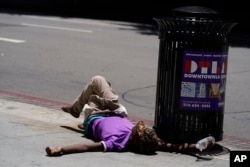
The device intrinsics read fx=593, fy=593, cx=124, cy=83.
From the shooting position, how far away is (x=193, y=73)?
6.72 m

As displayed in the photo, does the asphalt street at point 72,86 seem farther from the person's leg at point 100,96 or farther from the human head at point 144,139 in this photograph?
the person's leg at point 100,96

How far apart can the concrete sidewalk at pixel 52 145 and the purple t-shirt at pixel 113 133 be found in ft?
0.38

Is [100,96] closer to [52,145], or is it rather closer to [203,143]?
[52,145]

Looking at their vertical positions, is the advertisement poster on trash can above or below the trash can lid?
below

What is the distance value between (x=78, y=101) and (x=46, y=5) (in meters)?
28.7

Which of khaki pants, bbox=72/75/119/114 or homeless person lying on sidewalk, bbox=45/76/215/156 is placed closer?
homeless person lying on sidewalk, bbox=45/76/215/156

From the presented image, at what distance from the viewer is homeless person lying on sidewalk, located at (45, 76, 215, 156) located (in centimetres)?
648

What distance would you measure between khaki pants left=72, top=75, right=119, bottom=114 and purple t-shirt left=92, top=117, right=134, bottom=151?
0.29 metres

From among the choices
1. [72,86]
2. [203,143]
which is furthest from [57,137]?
[72,86]

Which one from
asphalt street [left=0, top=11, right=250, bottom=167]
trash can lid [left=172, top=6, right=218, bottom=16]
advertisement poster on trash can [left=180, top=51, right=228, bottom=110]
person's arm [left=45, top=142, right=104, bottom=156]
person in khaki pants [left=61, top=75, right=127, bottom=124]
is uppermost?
trash can lid [left=172, top=6, right=218, bottom=16]

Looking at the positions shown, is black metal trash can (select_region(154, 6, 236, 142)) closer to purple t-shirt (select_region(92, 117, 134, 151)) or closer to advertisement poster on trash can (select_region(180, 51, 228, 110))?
advertisement poster on trash can (select_region(180, 51, 228, 110))

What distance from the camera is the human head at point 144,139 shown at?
650 cm

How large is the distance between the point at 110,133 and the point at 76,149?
0.47 m

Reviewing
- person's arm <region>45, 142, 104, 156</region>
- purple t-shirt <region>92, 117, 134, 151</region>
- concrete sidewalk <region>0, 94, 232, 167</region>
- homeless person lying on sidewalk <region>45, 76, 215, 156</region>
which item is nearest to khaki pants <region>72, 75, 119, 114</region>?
homeless person lying on sidewalk <region>45, 76, 215, 156</region>
